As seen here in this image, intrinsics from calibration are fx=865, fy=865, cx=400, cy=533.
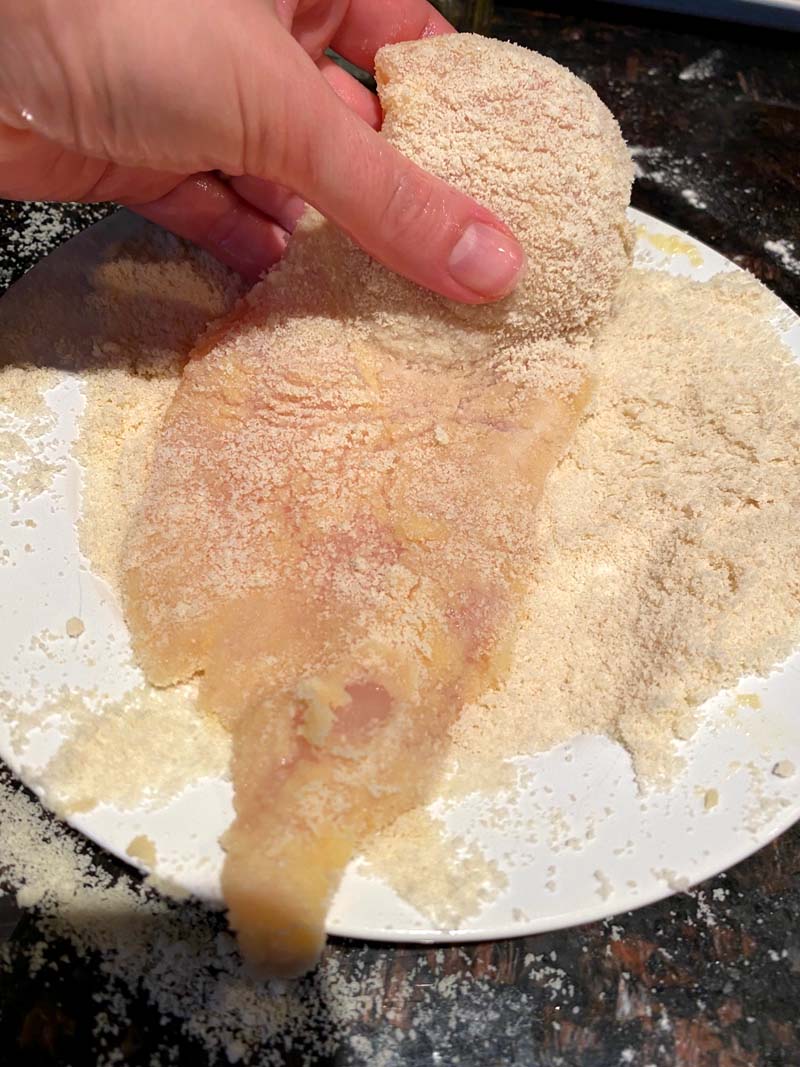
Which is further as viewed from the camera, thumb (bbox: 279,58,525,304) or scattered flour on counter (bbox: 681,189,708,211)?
scattered flour on counter (bbox: 681,189,708,211)

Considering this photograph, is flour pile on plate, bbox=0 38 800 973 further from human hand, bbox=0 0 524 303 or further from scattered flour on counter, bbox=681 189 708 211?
scattered flour on counter, bbox=681 189 708 211

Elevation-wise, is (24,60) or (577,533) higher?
(24,60)

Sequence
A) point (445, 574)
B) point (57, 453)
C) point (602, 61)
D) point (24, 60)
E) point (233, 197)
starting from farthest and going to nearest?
point (602, 61) → point (233, 197) → point (57, 453) → point (445, 574) → point (24, 60)

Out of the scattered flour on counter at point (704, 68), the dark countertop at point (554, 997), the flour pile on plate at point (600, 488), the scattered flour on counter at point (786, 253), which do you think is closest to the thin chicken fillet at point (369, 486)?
the flour pile on plate at point (600, 488)

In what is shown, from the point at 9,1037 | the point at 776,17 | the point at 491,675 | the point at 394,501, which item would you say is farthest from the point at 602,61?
the point at 9,1037

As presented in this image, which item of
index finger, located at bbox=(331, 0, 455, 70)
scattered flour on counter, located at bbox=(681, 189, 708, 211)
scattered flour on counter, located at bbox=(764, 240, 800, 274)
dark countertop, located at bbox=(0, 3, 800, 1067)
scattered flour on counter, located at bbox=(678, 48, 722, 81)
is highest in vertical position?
scattered flour on counter, located at bbox=(678, 48, 722, 81)

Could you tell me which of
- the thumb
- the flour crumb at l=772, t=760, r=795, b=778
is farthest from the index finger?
the flour crumb at l=772, t=760, r=795, b=778

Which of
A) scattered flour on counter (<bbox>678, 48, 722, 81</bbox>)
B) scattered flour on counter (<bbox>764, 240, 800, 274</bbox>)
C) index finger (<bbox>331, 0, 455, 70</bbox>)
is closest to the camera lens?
index finger (<bbox>331, 0, 455, 70</bbox>)

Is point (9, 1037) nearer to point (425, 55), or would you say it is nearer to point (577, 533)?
point (577, 533)

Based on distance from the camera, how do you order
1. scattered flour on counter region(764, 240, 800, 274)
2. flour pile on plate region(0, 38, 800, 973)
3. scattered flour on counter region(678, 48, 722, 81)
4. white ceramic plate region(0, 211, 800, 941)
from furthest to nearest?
scattered flour on counter region(678, 48, 722, 81), scattered flour on counter region(764, 240, 800, 274), flour pile on plate region(0, 38, 800, 973), white ceramic plate region(0, 211, 800, 941)
